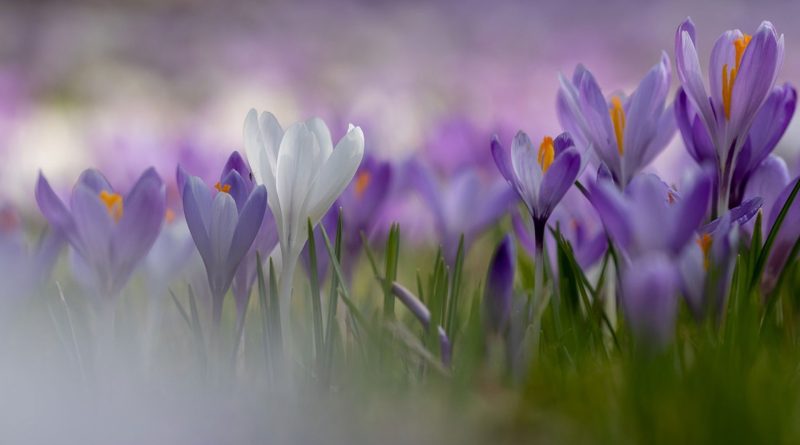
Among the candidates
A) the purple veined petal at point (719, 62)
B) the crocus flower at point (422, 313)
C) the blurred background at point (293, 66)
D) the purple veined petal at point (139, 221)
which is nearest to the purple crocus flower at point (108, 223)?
the purple veined petal at point (139, 221)

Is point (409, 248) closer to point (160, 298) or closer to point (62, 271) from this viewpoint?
point (62, 271)

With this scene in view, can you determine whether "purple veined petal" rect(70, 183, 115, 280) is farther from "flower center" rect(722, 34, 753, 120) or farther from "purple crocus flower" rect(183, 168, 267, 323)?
"flower center" rect(722, 34, 753, 120)

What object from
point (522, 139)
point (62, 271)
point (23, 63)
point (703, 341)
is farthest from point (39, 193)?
point (23, 63)

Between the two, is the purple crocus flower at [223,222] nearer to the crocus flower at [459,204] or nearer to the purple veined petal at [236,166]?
the purple veined petal at [236,166]

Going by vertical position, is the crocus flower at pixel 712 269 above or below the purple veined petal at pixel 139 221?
below

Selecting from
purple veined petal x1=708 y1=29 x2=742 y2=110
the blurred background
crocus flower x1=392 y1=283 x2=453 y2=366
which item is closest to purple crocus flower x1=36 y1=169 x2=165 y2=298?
crocus flower x1=392 y1=283 x2=453 y2=366

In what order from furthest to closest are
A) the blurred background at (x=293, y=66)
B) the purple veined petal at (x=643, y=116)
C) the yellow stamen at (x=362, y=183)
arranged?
the blurred background at (x=293, y=66) → the yellow stamen at (x=362, y=183) → the purple veined petal at (x=643, y=116)

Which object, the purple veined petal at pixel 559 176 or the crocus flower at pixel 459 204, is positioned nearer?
the purple veined petal at pixel 559 176
